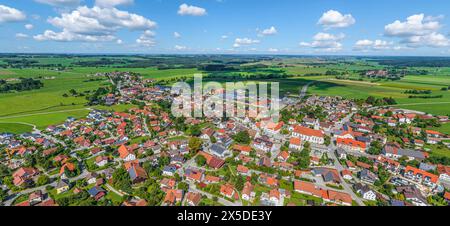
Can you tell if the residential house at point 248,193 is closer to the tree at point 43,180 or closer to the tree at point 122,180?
the tree at point 122,180

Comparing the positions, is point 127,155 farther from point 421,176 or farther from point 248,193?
point 421,176

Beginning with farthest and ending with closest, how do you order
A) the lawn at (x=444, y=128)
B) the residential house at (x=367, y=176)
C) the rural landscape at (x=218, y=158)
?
the lawn at (x=444, y=128), the residential house at (x=367, y=176), the rural landscape at (x=218, y=158)

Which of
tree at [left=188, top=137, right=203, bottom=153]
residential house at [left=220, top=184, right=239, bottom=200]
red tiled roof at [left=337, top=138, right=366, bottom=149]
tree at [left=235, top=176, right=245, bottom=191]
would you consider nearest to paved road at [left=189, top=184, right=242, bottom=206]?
residential house at [left=220, top=184, right=239, bottom=200]

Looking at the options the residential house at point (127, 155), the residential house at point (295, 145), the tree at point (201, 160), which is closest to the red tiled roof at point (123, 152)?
the residential house at point (127, 155)

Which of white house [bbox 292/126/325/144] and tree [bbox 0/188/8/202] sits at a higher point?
white house [bbox 292/126/325/144]

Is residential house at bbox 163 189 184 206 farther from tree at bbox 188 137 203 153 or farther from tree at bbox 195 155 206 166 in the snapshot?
tree at bbox 188 137 203 153
